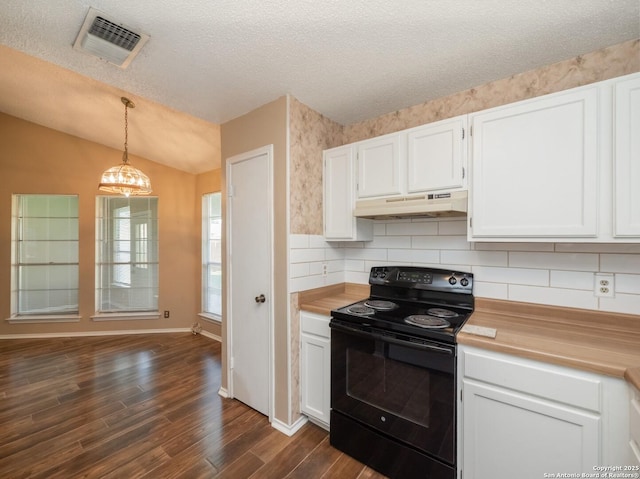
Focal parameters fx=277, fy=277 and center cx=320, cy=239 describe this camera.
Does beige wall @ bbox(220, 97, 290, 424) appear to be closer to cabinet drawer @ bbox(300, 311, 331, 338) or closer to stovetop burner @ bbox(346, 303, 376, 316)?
cabinet drawer @ bbox(300, 311, 331, 338)

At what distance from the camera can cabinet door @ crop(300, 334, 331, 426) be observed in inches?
75.3

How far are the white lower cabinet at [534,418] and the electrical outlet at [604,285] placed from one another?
2.02ft

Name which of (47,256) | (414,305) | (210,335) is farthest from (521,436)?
(47,256)

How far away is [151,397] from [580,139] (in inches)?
137

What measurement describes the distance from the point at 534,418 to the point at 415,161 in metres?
1.45

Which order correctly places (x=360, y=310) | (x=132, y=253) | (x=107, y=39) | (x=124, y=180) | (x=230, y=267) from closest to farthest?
(x=107, y=39), (x=360, y=310), (x=230, y=267), (x=124, y=180), (x=132, y=253)

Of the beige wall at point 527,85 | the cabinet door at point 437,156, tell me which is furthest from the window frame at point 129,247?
the cabinet door at point 437,156

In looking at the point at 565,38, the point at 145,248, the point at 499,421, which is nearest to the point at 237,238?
the point at 499,421

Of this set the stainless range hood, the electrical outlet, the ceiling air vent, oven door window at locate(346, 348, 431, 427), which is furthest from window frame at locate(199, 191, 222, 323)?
the electrical outlet

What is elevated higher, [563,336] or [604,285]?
[604,285]

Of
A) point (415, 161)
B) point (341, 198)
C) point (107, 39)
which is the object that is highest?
point (107, 39)

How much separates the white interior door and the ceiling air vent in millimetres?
913

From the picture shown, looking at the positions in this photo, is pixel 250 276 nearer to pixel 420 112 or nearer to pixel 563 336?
pixel 420 112

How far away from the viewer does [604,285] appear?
58.5 inches
